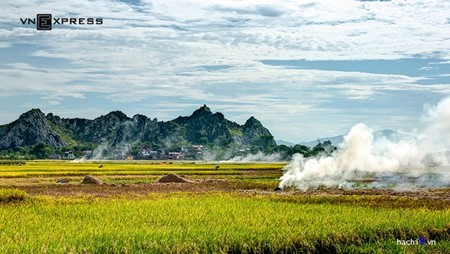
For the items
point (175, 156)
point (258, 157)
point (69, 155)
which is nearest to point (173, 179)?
point (258, 157)

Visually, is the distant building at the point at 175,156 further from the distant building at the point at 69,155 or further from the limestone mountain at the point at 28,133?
the limestone mountain at the point at 28,133

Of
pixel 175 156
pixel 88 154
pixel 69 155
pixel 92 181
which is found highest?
pixel 92 181

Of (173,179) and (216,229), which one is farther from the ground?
(216,229)

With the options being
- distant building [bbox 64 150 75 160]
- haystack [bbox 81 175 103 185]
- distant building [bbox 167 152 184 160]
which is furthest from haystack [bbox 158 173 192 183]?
distant building [bbox 167 152 184 160]

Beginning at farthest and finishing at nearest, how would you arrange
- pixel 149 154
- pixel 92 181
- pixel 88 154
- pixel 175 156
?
pixel 149 154 → pixel 175 156 → pixel 88 154 → pixel 92 181

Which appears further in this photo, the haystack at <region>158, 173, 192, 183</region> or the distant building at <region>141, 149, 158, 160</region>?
the distant building at <region>141, 149, 158, 160</region>

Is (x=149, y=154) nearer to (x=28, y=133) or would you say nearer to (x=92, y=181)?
A: (x=28, y=133)

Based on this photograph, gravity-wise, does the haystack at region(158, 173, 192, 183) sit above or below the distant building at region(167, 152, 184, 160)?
above

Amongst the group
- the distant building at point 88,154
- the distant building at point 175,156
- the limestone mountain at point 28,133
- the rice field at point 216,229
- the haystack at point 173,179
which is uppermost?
the limestone mountain at point 28,133

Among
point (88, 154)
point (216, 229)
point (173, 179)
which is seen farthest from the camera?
point (88, 154)

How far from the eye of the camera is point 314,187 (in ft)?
119

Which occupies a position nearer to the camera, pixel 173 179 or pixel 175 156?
pixel 173 179

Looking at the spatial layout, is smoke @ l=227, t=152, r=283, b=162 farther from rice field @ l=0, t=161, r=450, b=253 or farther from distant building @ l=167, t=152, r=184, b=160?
rice field @ l=0, t=161, r=450, b=253

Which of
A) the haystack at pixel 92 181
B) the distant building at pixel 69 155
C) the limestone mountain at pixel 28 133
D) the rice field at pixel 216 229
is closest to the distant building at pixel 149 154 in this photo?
the distant building at pixel 69 155
